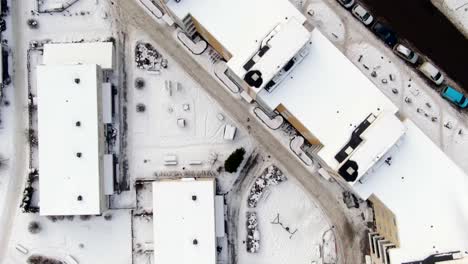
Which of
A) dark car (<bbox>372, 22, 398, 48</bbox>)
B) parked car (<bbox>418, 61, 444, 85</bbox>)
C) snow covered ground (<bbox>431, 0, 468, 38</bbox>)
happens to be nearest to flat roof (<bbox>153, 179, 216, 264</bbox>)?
dark car (<bbox>372, 22, 398, 48</bbox>)

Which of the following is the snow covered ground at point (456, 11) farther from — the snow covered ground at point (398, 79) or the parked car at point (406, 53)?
the snow covered ground at point (398, 79)

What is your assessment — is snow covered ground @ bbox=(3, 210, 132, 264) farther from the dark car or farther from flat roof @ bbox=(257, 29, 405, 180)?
the dark car

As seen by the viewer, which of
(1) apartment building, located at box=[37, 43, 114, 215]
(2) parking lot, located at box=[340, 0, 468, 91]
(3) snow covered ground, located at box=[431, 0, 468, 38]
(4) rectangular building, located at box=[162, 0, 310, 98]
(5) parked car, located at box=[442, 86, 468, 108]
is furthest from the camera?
(2) parking lot, located at box=[340, 0, 468, 91]

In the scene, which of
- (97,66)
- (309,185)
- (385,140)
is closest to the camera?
(385,140)

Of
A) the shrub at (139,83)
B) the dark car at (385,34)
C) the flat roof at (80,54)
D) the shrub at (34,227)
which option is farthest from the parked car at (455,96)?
the shrub at (34,227)

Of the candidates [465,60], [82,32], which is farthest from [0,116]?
[465,60]

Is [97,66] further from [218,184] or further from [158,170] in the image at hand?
[218,184]

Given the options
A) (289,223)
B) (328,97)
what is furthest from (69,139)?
(328,97)
